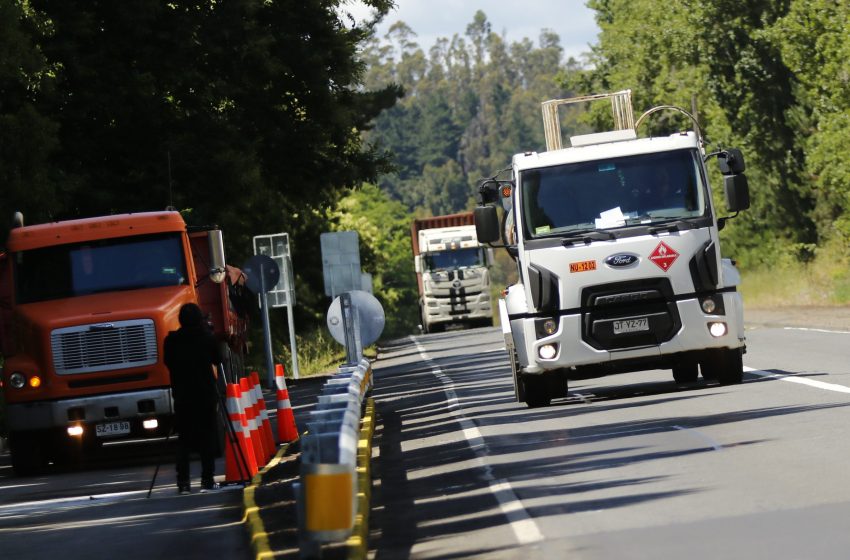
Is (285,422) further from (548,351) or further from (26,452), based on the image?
(548,351)

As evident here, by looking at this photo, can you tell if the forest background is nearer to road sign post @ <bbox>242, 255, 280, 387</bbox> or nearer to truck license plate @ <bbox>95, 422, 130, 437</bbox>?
road sign post @ <bbox>242, 255, 280, 387</bbox>

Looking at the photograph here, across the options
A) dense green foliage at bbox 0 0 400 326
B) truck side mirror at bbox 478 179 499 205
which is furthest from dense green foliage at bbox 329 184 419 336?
truck side mirror at bbox 478 179 499 205

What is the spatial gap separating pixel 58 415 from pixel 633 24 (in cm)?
5337

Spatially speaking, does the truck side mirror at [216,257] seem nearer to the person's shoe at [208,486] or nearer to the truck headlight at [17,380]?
the truck headlight at [17,380]

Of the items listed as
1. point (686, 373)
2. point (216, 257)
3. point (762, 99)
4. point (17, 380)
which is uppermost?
point (762, 99)

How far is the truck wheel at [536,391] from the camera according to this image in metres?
21.2

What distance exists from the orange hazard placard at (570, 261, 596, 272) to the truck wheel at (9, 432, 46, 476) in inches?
264

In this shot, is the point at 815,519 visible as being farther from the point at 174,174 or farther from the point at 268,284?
the point at 174,174

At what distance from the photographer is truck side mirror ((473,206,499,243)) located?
2047cm

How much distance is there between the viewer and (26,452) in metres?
21.0

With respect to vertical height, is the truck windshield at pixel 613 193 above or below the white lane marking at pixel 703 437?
above

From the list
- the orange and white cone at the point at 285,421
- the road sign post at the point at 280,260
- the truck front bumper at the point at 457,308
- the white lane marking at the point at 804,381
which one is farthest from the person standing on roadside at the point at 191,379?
the truck front bumper at the point at 457,308

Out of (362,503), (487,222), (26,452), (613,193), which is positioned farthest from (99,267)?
(362,503)

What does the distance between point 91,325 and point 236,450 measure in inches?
170
